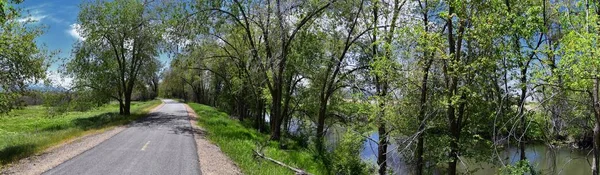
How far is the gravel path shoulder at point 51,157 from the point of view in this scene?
34.4ft

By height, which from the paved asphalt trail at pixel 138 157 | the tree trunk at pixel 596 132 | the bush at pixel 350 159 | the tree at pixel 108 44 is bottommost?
the bush at pixel 350 159

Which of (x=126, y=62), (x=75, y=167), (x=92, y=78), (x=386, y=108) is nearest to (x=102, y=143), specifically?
(x=75, y=167)

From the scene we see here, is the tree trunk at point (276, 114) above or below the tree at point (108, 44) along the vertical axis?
below

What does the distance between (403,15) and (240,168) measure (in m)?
10.2

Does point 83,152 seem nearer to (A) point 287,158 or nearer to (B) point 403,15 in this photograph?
(A) point 287,158

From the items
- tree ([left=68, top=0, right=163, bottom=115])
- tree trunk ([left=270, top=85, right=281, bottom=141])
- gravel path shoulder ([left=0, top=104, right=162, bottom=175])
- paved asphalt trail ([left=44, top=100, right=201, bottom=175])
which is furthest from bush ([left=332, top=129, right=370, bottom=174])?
tree ([left=68, top=0, right=163, bottom=115])

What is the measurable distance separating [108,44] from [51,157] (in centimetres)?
2111

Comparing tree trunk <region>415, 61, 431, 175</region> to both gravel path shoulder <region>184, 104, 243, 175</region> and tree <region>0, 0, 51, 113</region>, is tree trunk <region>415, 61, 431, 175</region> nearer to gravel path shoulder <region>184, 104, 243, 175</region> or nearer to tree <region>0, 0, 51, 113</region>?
gravel path shoulder <region>184, 104, 243, 175</region>

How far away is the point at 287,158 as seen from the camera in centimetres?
1562

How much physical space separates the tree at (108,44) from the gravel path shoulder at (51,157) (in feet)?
45.1

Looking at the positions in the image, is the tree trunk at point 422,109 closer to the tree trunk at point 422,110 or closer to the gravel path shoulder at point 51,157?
the tree trunk at point 422,110

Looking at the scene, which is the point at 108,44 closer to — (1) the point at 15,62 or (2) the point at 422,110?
(1) the point at 15,62

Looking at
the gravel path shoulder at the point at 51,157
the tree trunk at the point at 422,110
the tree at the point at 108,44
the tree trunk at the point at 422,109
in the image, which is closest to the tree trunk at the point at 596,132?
the tree trunk at the point at 422,109

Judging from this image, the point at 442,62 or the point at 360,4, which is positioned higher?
the point at 360,4
